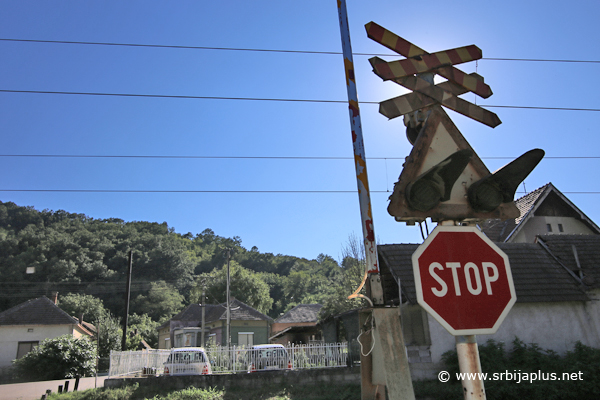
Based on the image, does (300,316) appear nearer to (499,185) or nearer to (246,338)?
(246,338)

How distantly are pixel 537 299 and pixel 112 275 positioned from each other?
82730mm

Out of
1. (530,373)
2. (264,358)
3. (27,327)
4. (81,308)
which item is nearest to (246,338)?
(27,327)

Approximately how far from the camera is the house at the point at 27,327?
3681 cm

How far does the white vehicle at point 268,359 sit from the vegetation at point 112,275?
32.0m

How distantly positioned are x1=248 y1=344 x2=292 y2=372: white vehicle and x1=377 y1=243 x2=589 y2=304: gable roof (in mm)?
5476

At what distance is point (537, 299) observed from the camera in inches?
552

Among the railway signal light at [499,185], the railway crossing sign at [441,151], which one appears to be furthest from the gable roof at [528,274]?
the railway signal light at [499,185]

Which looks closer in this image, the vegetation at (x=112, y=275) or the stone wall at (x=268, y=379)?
the stone wall at (x=268, y=379)

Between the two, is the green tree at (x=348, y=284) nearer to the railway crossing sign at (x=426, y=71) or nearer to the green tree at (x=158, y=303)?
the railway crossing sign at (x=426, y=71)

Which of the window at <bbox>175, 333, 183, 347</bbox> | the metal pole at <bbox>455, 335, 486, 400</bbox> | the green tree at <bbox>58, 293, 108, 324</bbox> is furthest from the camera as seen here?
the green tree at <bbox>58, 293, 108, 324</bbox>

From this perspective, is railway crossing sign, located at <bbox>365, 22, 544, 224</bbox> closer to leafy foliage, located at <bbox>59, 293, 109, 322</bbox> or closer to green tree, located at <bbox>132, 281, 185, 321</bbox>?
leafy foliage, located at <bbox>59, 293, 109, 322</bbox>

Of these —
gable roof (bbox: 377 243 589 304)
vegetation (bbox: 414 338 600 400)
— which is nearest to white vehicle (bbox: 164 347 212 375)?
gable roof (bbox: 377 243 589 304)

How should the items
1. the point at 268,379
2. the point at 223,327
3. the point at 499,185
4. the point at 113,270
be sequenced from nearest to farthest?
1. the point at 499,185
2. the point at 268,379
3. the point at 223,327
4. the point at 113,270

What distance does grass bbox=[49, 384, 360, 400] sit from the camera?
13965mm
